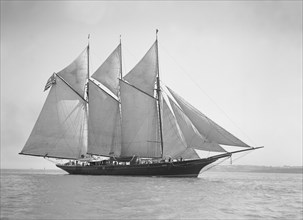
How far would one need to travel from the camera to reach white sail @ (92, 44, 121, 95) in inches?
2452

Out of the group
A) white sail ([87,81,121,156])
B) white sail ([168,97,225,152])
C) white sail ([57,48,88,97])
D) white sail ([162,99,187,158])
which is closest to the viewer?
white sail ([168,97,225,152])

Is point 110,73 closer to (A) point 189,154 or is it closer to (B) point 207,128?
(A) point 189,154

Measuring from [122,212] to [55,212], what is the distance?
11.7 feet

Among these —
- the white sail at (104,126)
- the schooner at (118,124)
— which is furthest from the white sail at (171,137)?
the white sail at (104,126)

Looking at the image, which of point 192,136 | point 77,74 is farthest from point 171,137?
point 77,74

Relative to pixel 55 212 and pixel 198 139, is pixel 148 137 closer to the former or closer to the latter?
pixel 198 139

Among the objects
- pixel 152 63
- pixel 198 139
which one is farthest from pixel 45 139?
pixel 198 139

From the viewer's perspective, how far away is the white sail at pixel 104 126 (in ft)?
197

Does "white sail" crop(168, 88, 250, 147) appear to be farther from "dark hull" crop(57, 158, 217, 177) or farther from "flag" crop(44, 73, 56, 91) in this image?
"flag" crop(44, 73, 56, 91)

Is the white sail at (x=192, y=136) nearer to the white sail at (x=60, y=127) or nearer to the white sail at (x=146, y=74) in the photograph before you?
the white sail at (x=146, y=74)

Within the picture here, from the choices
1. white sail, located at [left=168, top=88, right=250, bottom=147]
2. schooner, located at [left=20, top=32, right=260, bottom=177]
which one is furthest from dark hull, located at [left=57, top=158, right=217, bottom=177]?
white sail, located at [left=168, top=88, right=250, bottom=147]

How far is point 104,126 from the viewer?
60.4 meters

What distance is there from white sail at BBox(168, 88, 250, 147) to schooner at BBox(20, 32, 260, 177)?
142 millimetres

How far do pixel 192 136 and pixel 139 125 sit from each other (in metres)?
11.3
